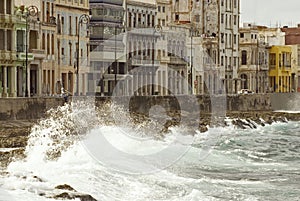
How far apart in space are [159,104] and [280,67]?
140 feet

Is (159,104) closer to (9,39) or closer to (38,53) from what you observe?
(38,53)

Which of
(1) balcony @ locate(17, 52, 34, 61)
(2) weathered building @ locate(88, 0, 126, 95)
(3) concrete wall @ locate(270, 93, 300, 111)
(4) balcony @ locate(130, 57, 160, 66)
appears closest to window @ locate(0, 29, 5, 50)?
(1) balcony @ locate(17, 52, 34, 61)

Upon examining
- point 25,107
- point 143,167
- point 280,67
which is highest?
point 280,67

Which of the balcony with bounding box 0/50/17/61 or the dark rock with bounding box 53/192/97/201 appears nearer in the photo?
the dark rock with bounding box 53/192/97/201

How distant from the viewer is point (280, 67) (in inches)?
4136

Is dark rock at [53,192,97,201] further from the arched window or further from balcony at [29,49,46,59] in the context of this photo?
the arched window

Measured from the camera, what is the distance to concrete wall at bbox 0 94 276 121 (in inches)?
1845

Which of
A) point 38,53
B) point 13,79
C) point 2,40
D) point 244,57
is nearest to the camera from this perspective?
point 2,40

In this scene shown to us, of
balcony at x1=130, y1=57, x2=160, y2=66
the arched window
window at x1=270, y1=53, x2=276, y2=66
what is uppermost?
window at x1=270, y1=53, x2=276, y2=66

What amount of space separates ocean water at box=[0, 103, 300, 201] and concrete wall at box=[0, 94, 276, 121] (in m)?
1.10

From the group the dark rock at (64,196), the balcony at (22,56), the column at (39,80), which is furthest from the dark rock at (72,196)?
the column at (39,80)

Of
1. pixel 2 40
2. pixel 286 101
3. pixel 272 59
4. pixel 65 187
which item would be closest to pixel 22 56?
pixel 2 40

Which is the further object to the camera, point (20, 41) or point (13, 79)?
point (20, 41)

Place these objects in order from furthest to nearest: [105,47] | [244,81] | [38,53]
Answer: [244,81], [105,47], [38,53]
